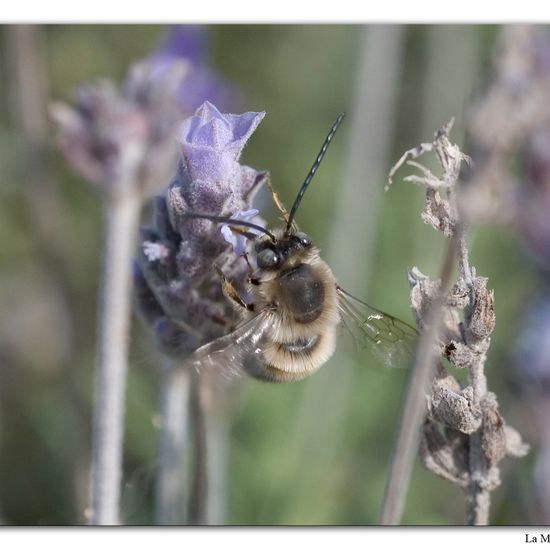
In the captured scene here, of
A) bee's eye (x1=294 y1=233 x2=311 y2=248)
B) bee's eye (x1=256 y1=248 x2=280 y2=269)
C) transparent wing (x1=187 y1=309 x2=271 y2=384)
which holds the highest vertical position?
bee's eye (x1=294 y1=233 x2=311 y2=248)

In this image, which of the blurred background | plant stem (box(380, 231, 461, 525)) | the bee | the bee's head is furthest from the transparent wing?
the blurred background

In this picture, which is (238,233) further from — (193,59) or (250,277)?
(193,59)

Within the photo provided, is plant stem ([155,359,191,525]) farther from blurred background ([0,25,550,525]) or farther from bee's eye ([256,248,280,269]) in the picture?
bee's eye ([256,248,280,269])

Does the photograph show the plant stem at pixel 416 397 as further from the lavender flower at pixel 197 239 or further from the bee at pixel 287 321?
the lavender flower at pixel 197 239

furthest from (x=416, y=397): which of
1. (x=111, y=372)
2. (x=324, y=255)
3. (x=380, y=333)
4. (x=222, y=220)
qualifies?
(x=324, y=255)

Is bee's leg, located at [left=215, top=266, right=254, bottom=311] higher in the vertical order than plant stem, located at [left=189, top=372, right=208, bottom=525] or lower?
higher

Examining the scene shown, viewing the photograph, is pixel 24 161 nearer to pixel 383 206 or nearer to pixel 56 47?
pixel 56 47

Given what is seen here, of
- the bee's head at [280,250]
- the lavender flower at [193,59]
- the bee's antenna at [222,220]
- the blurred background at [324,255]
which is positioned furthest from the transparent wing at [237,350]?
the lavender flower at [193,59]
